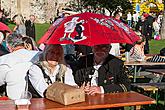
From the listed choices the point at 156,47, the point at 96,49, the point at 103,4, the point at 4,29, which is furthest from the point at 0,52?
the point at 103,4

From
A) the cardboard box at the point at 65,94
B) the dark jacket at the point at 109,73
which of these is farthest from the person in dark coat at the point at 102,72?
the cardboard box at the point at 65,94

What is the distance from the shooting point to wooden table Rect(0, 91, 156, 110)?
4246 mm

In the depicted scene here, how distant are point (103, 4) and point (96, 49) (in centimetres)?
2462

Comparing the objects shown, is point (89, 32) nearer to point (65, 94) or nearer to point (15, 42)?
point (65, 94)

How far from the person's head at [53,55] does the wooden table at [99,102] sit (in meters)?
0.44

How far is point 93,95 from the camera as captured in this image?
4750mm

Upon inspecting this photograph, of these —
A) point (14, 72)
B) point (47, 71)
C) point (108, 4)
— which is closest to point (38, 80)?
point (47, 71)

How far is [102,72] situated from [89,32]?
0.59m

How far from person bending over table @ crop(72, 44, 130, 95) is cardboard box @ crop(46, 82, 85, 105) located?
55 cm

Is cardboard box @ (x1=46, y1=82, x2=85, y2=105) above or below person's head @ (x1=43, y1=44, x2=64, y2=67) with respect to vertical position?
below

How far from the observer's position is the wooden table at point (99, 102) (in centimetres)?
425

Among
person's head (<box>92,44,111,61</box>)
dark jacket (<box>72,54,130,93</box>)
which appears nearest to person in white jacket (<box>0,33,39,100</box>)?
dark jacket (<box>72,54,130,93</box>)

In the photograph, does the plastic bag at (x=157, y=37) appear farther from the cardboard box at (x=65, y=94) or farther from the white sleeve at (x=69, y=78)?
the cardboard box at (x=65, y=94)

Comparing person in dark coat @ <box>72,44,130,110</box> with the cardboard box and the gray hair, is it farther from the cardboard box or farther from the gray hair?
the gray hair
